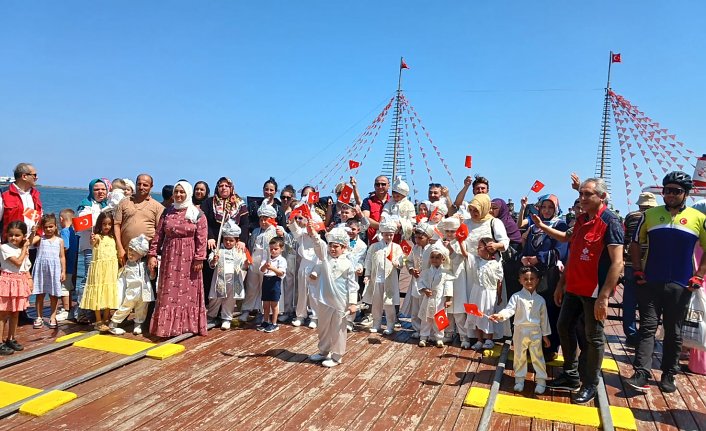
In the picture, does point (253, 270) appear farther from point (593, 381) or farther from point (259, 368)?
point (593, 381)

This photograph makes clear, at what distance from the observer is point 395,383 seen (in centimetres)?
480

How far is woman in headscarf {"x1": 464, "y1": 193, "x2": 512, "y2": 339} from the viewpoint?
19.7 feet

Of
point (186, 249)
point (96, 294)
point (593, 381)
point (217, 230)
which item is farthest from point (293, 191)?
point (593, 381)

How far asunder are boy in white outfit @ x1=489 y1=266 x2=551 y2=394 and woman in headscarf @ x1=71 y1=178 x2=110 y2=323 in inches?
214

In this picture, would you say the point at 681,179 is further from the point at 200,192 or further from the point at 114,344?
the point at 114,344

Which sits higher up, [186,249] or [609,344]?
[186,249]

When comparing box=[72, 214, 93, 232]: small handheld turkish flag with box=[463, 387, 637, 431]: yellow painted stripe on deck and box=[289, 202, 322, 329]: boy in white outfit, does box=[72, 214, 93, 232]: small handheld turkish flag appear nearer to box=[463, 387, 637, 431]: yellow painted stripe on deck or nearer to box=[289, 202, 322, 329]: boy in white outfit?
box=[289, 202, 322, 329]: boy in white outfit

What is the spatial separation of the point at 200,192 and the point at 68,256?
7.67 ft

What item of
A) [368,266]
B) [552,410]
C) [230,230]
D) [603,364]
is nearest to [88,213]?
[230,230]

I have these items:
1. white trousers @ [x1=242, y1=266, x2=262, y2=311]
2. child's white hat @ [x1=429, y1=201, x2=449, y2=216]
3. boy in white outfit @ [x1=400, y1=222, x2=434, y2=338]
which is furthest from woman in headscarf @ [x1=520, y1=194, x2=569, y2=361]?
white trousers @ [x1=242, y1=266, x2=262, y2=311]

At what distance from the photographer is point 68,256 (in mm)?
7090

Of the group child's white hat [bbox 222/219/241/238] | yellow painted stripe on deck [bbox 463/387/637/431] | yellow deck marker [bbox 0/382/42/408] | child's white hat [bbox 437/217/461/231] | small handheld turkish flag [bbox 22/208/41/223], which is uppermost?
child's white hat [bbox 437/217/461/231]

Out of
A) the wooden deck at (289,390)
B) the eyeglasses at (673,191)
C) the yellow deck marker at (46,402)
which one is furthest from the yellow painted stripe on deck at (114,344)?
the eyeglasses at (673,191)

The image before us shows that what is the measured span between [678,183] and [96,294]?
267 inches
